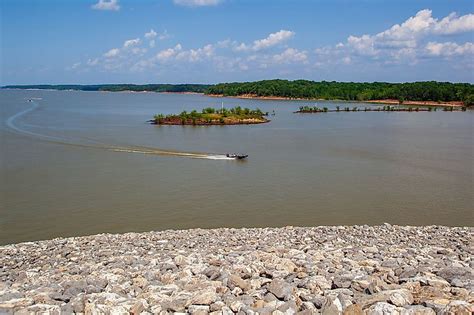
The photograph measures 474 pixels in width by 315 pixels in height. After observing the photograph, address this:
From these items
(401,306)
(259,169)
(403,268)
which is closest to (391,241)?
(403,268)

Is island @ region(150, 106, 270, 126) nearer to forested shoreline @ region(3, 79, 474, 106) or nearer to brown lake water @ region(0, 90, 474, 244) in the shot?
brown lake water @ region(0, 90, 474, 244)

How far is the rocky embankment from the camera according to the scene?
18.1ft

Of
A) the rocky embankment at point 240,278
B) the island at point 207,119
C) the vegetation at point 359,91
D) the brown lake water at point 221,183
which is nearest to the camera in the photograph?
the rocky embankment at point 240,278

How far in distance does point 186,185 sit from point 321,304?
15.7 metres

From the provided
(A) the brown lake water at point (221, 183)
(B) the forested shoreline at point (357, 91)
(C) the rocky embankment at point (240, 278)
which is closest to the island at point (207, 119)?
(A) the brown lake water at point (221, 183)

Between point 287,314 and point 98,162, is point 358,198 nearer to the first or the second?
point 287,314

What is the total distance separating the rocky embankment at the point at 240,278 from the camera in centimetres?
551

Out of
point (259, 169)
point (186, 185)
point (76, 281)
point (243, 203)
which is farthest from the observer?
point (259, 169)

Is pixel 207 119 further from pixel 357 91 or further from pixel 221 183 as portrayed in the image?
pixel 357 91

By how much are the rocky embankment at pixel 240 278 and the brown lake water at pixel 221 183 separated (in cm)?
496

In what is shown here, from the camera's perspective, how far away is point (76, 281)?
6836 millimetres

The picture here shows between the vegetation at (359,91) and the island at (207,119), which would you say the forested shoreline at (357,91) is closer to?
the vegetation at (359,91)

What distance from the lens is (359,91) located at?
420ft

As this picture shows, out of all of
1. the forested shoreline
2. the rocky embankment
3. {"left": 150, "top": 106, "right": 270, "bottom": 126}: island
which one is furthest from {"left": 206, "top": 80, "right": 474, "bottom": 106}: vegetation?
the rocky embankment
